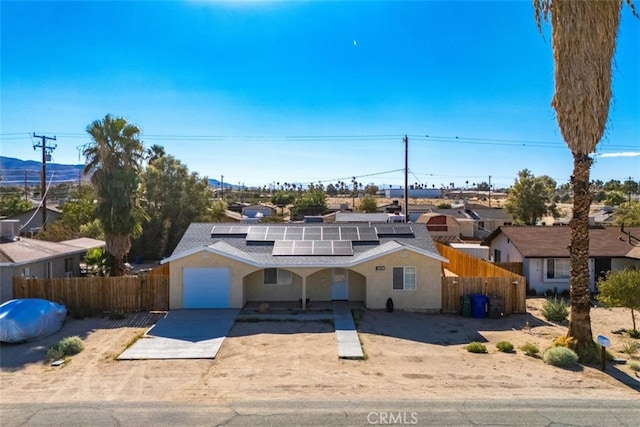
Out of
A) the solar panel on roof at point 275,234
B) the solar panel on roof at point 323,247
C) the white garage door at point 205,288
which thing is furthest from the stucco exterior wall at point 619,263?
the white garage door at point 205,288

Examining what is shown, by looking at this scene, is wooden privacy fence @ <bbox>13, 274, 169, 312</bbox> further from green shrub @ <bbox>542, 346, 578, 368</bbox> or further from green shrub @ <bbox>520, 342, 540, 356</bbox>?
green shrub @ <bbox>542, 346, 578, 368</bbox>

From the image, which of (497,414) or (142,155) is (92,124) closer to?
(142,155)

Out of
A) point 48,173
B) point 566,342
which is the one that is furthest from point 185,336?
point 48,173

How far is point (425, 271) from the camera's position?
2081cm

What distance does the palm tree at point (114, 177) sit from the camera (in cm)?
2466

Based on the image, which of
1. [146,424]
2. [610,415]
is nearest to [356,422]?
[146,424]

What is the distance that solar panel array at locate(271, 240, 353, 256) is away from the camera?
71.2 ft

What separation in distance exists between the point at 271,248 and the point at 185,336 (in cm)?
689

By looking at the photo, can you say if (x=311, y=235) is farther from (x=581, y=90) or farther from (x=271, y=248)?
(x=581, y=90)

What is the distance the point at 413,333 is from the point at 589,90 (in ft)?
33.2

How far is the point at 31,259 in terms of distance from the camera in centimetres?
2078

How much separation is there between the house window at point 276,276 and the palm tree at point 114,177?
27.6 ft

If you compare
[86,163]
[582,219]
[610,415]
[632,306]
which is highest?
[86,163]

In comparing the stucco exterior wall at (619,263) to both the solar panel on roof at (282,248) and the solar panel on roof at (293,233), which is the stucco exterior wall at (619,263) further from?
the solar panel on roof at (282,248)
